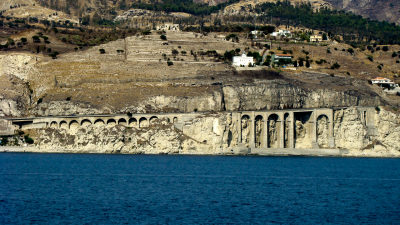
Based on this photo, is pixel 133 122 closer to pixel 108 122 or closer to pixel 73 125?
pixel 108 122

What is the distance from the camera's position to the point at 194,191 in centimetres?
4228

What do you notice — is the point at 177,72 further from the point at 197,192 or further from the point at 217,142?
the point at 197,192

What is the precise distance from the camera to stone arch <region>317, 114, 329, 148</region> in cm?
7719

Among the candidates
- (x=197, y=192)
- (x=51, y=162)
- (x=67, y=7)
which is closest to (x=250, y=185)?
(x=197, y=192)

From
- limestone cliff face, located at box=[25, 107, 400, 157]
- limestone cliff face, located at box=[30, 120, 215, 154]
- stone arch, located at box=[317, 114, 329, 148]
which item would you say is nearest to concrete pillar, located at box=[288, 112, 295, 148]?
stone arch, located at box=[317, 114, 329, 148]

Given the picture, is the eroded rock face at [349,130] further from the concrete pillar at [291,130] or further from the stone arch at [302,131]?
the concrete pillar at [291,130]

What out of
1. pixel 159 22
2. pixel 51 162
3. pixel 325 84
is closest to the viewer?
pixel 51 162

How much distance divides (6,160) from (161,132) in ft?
60.5

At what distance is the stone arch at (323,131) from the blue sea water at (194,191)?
37.9ft

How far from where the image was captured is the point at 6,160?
211 feet

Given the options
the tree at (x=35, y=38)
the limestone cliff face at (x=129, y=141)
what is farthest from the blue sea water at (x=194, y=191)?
the tree at (x=35, y=38)

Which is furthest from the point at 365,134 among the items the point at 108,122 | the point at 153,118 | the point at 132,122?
the point at 108,122

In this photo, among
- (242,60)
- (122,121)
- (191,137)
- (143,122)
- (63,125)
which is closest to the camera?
(191,137)

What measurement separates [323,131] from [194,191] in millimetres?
38953
